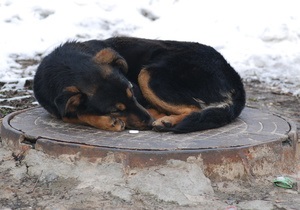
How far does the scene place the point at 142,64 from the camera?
593cm

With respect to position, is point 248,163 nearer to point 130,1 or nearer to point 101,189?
point 101,189

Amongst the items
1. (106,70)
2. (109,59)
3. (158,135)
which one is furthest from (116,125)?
(109,59)

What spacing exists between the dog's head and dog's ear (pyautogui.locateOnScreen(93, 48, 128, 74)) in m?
0.09

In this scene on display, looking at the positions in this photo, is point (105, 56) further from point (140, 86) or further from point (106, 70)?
point (140, 86)

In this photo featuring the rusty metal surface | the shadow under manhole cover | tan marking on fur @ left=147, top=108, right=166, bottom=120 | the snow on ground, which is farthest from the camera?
the snow on ground

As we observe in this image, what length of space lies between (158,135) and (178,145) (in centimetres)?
47

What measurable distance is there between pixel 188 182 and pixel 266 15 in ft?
28.0

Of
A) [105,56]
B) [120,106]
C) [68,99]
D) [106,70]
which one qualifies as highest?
[105,56]

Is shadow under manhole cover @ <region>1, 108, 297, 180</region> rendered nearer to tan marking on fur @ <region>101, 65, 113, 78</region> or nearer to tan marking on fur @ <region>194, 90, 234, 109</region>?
tan marking on fur @ <region>194, 90, 234, 109</region>

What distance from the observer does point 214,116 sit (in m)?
5.28

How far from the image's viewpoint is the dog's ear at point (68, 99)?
5047 mm

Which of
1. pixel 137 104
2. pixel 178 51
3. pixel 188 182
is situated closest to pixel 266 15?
pixel 178 51

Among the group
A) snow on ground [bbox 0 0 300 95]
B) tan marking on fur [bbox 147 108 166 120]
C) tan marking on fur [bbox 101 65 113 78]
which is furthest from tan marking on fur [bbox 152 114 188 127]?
snow on ground [bbox 0 0 300 95]

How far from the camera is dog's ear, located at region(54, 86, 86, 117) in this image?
5.05 meters
